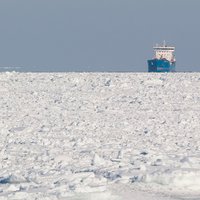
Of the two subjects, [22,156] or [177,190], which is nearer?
[177,190]

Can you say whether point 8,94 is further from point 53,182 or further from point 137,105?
point 53,182

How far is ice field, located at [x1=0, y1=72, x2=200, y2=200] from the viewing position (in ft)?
25.2

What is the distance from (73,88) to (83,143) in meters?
→ 12.6

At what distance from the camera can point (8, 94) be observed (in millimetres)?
21609

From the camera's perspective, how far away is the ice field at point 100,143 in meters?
7.69

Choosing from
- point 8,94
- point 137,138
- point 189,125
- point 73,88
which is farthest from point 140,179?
point 73,88
